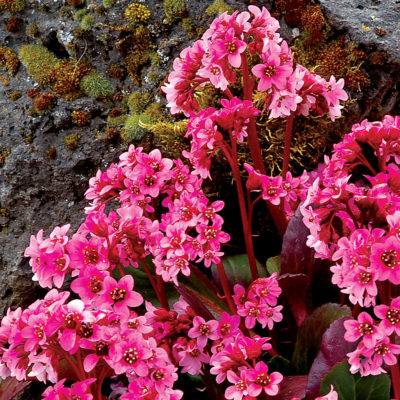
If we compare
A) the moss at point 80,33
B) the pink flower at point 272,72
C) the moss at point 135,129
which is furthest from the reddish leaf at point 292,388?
the moss at point 80,33

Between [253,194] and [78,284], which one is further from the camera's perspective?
[253,194]

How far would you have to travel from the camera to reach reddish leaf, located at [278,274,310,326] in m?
1.47

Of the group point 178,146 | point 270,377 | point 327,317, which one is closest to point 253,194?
point 178,146

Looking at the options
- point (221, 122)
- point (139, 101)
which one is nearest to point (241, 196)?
point (221, 122)

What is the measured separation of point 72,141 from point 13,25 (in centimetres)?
60

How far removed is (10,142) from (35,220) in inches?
12.7

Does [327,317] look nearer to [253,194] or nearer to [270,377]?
[270,377]

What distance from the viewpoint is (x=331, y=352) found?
123 cm

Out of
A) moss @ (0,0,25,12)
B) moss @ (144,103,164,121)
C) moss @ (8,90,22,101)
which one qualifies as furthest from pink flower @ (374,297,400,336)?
moss @ (0,0,25,12)

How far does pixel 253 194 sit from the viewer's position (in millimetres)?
2094

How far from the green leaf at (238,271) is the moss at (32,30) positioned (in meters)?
1.22

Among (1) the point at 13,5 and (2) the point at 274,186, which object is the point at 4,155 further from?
(2) the point at 274,186

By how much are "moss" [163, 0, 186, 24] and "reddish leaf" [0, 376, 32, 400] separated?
140 cm

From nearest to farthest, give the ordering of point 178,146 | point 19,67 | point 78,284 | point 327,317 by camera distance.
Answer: point 78,284 < point 327,317 < point 178,146 < point 19,67
